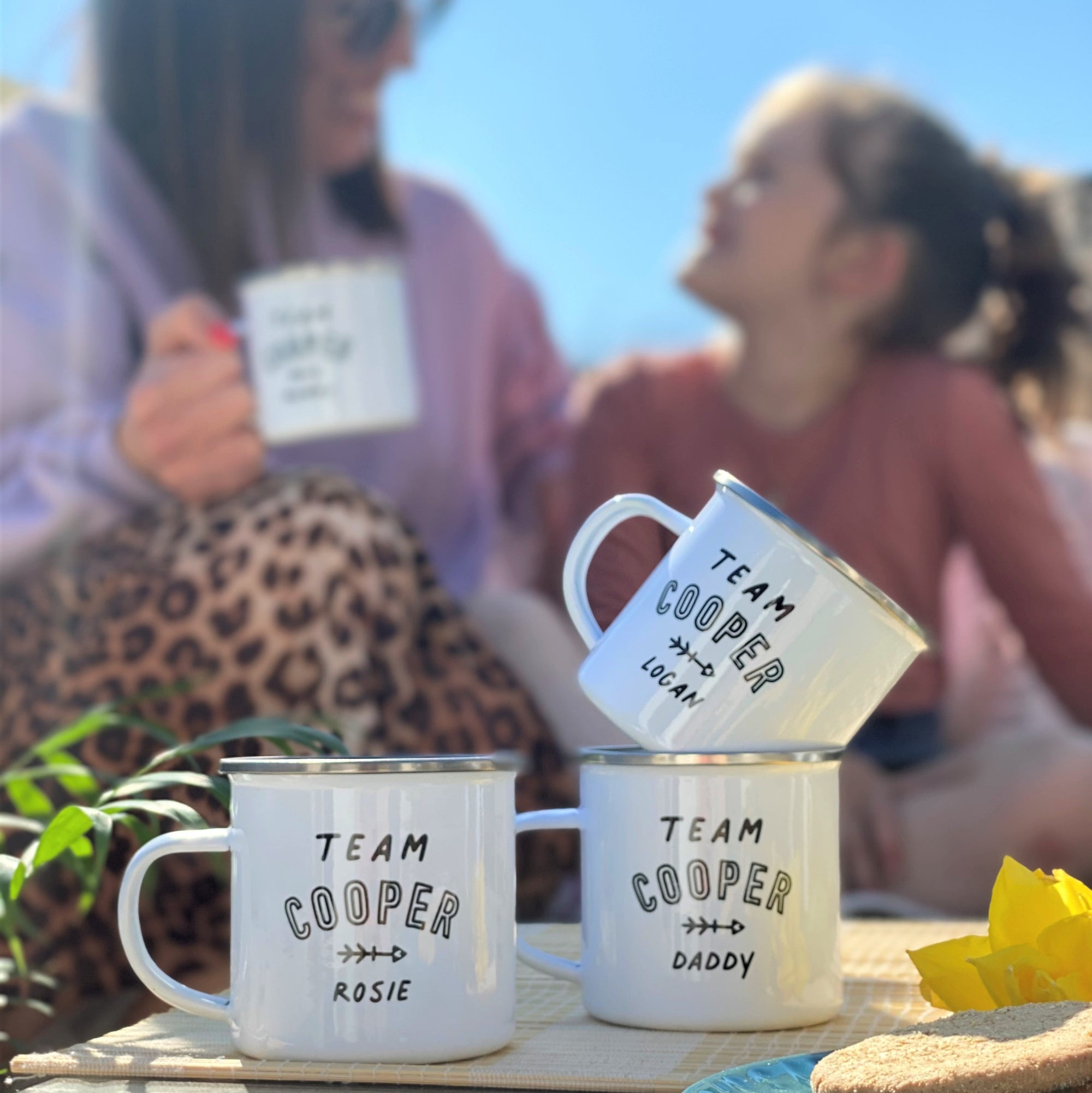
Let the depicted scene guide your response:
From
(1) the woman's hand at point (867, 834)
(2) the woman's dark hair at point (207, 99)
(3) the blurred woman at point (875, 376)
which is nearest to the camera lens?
(1) the woman's hand at point (867, 834)

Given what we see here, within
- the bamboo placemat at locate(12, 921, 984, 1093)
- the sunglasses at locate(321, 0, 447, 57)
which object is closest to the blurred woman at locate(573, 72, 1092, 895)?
the sunglasses at locate(321, 0, 447, 57)

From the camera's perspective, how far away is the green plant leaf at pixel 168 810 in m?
0.48

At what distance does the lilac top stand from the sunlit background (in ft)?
0.60

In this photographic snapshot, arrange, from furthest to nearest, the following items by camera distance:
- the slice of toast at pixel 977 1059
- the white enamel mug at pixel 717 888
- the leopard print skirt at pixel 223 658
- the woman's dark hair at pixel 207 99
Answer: the woman's dark hair at pixel 207 99 < the leopard print skirt at pixel 223 658 < the white enamel mug at pixel 717 888 < the slice of toast at pixel 977 1059

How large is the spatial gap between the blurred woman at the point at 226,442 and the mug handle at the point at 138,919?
252mm

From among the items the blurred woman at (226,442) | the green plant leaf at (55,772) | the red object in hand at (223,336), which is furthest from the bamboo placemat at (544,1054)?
the red object in hand at (223,336)

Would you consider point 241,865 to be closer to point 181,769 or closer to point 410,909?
point 410,909

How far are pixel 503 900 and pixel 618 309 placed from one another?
5.24 ft

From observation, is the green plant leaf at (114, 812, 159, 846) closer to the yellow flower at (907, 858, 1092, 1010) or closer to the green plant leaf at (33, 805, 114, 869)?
the green plant leaf at (33, 805, 114, 869)

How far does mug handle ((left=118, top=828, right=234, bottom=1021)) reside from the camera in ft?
1.45

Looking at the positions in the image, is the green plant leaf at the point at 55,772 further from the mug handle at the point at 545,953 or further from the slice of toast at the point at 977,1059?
the slice of toast at the point at 977,1059

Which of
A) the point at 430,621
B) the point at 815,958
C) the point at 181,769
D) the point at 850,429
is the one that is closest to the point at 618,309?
the point at 850,429

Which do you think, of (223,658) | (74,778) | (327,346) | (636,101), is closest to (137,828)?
(74,778)

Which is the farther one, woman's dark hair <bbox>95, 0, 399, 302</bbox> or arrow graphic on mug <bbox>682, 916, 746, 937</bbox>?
woman's dark hair <bbox>95, 0, 399, 302</bbox>
